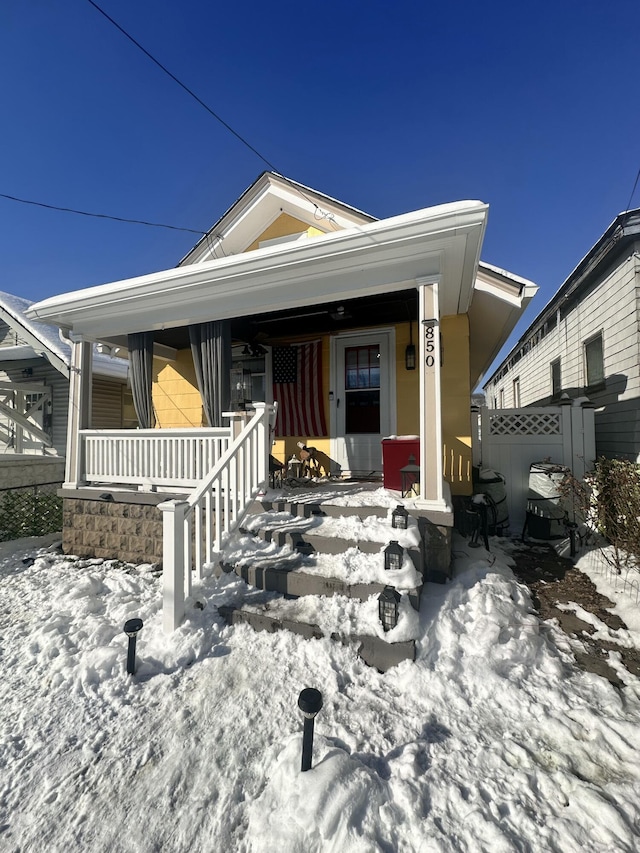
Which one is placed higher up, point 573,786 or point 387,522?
point 387,522

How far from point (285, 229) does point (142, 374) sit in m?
3.41

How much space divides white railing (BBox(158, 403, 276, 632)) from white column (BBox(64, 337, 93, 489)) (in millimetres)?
2347

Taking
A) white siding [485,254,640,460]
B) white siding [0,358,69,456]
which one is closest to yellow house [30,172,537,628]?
white siding [485,254,640,460]

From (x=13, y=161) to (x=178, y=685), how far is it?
6094 millimetres

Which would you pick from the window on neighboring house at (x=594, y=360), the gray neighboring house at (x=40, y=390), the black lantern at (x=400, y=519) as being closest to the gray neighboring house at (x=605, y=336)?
the window on neighboring house at (x=594, y=360)

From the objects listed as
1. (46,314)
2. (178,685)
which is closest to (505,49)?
(46,314)

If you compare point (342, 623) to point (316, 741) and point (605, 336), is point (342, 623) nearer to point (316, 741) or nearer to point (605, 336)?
point (316, 741)

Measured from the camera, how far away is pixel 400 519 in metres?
3.16

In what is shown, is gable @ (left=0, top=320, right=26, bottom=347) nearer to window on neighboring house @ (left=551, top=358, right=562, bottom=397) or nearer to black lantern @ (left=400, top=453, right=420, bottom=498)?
black lantern @ (left=400, top=453, right=420, bottom=498)

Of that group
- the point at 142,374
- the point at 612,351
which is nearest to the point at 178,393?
the point at 142,374

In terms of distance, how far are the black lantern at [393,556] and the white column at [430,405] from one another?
87 cm

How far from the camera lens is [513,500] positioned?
232 inches

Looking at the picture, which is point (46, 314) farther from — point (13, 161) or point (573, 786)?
point (573, 786)

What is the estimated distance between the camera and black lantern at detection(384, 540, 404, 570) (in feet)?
8.88
